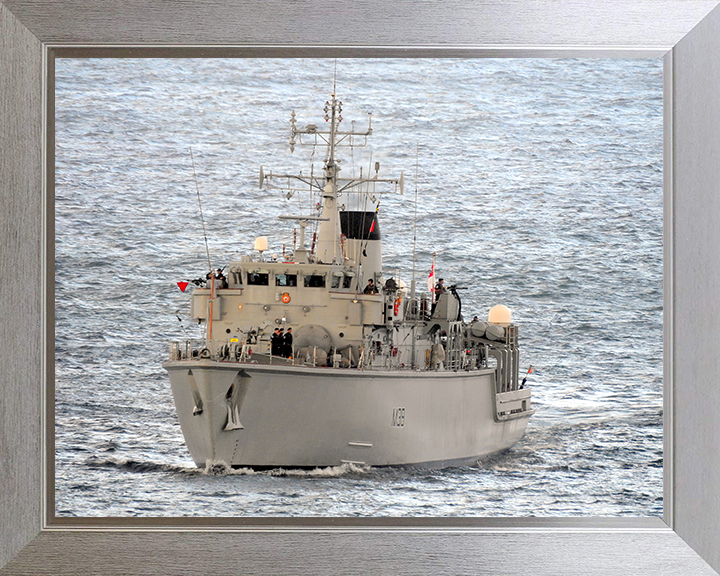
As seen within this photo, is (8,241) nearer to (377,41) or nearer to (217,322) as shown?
(377,41)

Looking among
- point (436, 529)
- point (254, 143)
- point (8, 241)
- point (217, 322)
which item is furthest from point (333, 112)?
point (217, 322)

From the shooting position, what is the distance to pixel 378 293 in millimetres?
10453

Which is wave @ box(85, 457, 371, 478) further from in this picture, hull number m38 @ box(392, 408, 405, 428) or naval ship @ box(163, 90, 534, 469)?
hull number m38 @ box(392, 408, 405, 428)

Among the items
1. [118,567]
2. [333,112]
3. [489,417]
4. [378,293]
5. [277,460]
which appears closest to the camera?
[118,567]

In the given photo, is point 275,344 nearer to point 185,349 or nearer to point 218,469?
point 185,349

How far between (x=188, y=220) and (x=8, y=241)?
149 centimetres

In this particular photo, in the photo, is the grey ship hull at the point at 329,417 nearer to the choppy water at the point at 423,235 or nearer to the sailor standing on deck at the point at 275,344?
the choppy water at the point at 423,235

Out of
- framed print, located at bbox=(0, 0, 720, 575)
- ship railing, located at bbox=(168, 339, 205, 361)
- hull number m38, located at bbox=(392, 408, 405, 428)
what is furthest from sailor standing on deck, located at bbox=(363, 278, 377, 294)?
framed print, located at bbox=(0, 0, 720, 575)

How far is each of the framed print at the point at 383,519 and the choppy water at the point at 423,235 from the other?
0.20m

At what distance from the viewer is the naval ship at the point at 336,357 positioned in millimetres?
7617

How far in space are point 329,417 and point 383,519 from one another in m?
2.96

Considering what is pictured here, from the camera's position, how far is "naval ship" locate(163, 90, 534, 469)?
25.0ft

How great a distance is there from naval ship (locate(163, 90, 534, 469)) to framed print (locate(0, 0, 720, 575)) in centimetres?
102

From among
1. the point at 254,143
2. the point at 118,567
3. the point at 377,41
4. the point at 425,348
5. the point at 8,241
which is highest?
the point at 377,41
